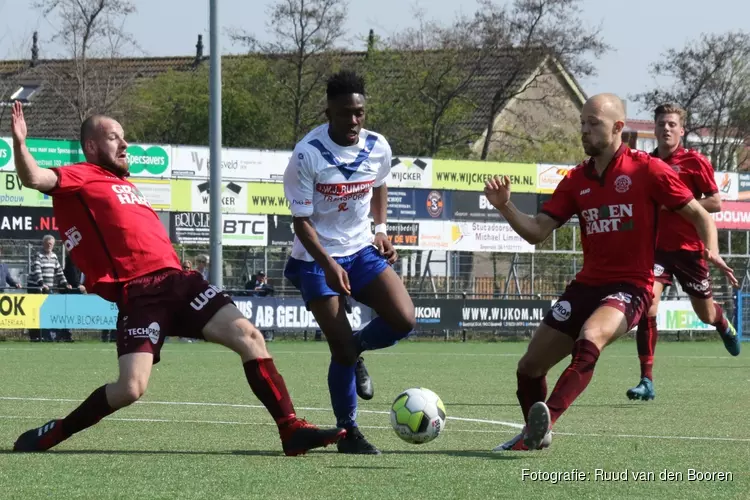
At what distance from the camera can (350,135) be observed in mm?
7719

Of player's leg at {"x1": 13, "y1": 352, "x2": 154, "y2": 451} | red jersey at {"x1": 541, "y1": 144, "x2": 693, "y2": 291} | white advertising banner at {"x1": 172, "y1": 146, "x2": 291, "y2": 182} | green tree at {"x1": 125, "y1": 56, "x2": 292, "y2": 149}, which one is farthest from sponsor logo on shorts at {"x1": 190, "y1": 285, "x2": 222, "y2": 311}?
green tree at {"x1": 125, "y1": 56, "x2": 292, "y2": 149}

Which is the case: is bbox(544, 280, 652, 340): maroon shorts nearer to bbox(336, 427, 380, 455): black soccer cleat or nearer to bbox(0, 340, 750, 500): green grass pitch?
bbox(0, 340, 750, 500): green grass pitch

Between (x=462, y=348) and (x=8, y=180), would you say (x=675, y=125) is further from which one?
(x=8, y=180)

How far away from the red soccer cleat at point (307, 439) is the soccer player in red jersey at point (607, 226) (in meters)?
0.99

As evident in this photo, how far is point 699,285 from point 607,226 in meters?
4.46

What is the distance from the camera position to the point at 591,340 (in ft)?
23.8

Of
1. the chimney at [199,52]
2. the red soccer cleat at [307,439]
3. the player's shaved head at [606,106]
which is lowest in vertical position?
the red soccer cleat at [307,439]

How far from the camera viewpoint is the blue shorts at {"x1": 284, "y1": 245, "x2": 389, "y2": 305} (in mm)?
7802

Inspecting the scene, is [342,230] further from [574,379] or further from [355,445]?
[574,379]

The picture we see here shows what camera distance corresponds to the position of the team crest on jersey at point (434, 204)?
33.6 meters

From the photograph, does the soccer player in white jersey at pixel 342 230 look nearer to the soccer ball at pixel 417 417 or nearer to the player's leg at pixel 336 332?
the player's leg at pixel 336 332

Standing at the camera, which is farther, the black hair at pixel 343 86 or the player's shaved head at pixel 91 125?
the black hair at pixel 343 86

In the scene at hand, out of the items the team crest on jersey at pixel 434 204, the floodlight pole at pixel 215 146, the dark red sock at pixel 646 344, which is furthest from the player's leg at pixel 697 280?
the team crest on jersey at pixel 434 204

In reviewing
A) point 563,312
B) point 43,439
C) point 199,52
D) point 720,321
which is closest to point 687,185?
point 720,321
